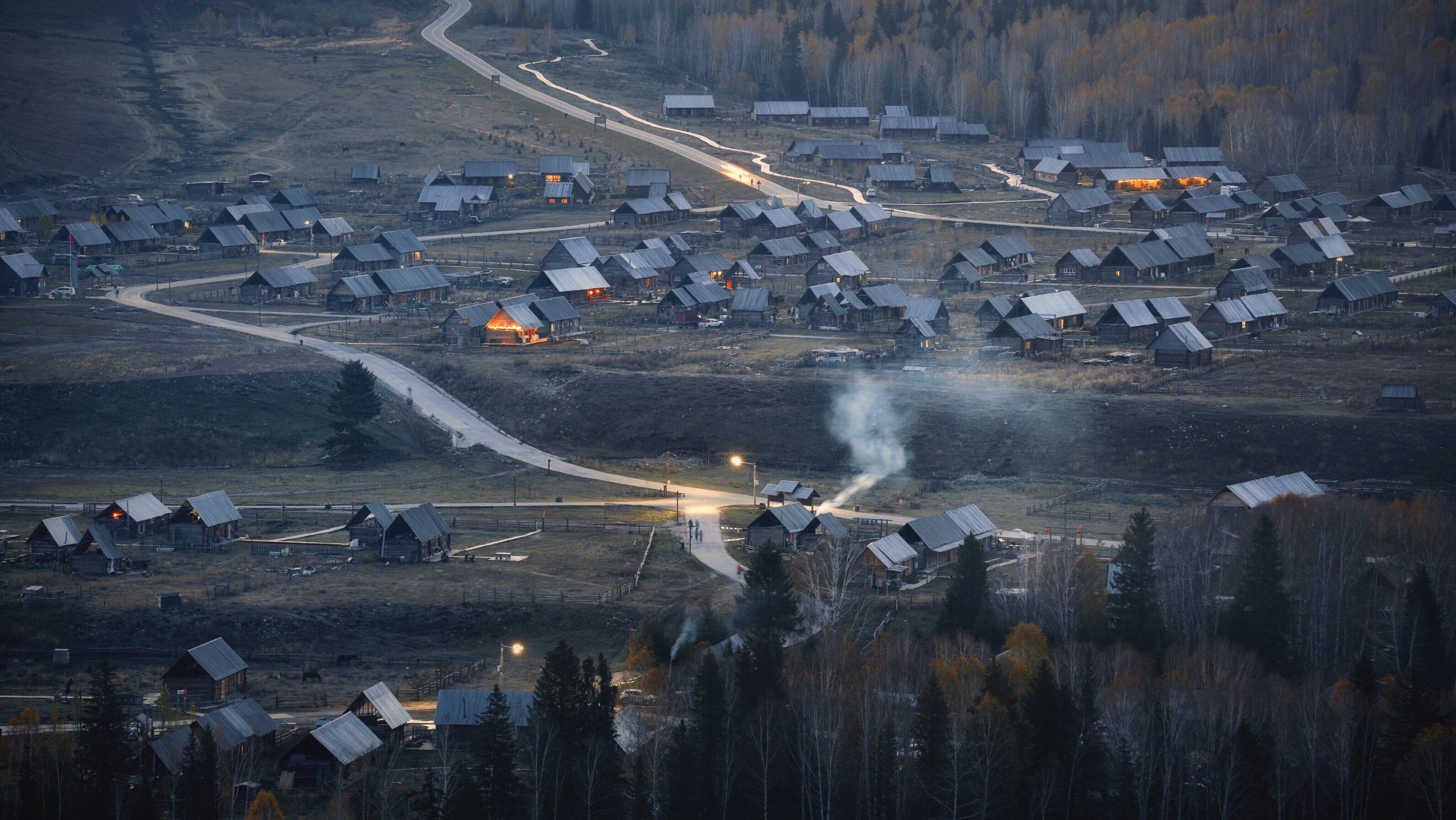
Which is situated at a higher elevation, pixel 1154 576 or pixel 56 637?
pixel 1154 576

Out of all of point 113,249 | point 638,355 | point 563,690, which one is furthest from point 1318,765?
point 113,249

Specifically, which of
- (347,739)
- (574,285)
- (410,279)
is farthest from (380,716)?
(410,279)

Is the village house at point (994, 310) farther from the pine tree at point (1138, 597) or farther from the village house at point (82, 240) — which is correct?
the village house at point (82, 240)

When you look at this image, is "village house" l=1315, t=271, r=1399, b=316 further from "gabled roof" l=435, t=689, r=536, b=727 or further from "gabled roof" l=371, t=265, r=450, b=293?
"gabled roof" l=435, t=689, r=536, b=727

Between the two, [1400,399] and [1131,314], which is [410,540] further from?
[1131,314]

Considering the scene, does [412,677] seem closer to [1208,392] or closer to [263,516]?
[263,516]

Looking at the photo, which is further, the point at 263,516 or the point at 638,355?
the point at 638,355

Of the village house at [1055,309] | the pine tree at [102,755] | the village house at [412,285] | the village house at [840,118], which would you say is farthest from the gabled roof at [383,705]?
the village house at [840,118]

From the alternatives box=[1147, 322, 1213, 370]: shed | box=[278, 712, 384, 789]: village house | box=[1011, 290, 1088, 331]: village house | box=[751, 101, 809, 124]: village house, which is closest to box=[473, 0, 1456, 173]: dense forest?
box=[751, 101, 809, 124]: village house
